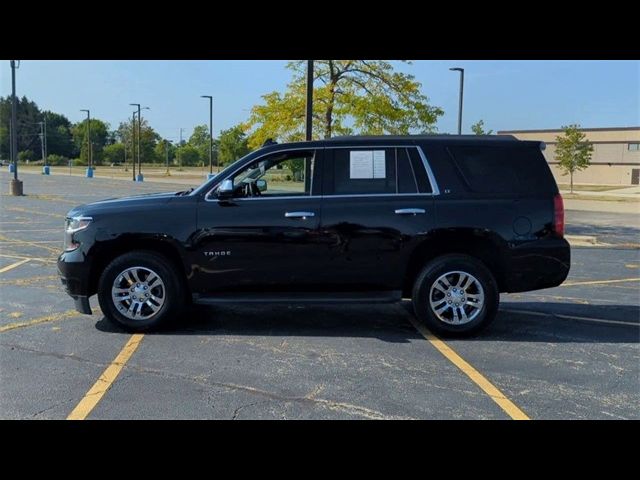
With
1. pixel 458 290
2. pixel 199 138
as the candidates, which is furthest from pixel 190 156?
pixel 458 290

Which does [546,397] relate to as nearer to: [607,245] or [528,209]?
[528,209]

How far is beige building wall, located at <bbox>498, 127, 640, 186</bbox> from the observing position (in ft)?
222

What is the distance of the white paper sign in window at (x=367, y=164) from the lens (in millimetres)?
5859

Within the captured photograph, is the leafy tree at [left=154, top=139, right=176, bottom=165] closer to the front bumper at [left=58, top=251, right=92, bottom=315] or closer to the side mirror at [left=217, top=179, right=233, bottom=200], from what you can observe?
the front bumper at [left=58, top=251, right=92, bottom=315]

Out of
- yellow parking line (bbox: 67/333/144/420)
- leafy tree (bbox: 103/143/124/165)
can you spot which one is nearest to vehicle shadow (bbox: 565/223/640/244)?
yellow parking line (bbox: 67/333/144/420)

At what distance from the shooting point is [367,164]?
5.88 m

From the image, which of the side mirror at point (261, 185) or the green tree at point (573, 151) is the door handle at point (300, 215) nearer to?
the side mirror at point (261, 185)

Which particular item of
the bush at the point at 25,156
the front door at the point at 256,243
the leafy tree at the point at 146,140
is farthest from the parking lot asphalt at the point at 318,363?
the bush at the point at 25,156

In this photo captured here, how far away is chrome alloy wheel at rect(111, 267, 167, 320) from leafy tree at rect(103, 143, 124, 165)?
10951cm

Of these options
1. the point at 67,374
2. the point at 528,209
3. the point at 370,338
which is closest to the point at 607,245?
the point at 528,209

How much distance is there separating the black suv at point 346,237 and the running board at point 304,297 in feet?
0.04

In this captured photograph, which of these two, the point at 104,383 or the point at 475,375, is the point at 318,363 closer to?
the point at 475,375

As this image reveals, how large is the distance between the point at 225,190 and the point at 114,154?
366 feet
